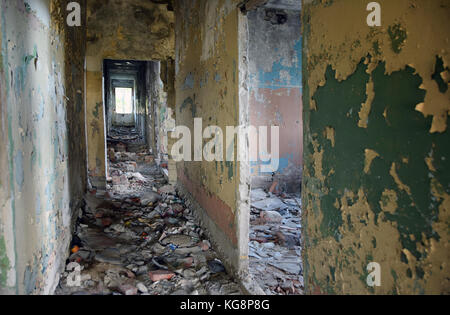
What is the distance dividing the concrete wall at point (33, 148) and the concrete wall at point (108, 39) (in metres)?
2.73

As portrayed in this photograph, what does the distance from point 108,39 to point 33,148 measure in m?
4.62

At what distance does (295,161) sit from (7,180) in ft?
17.5

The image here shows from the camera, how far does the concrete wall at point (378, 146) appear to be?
1076 millimetres

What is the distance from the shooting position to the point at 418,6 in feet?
3.64

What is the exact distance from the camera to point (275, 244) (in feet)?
12.6

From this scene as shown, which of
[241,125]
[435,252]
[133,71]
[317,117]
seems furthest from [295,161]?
[133,71]

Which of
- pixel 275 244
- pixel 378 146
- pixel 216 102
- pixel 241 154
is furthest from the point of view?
pixel 275 244

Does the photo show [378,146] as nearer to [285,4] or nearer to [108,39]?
[285,4]

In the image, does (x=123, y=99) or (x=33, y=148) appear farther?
(x=123, y=99)

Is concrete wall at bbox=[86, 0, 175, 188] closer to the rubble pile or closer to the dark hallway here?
the dark hallway

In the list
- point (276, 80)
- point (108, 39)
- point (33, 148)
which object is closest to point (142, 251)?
point (33, 148)

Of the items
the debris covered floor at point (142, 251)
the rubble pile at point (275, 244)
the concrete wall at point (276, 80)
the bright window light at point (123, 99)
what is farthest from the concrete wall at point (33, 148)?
the bright window light at point (123, 99)

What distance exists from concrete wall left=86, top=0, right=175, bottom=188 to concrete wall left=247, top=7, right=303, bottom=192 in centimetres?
183
